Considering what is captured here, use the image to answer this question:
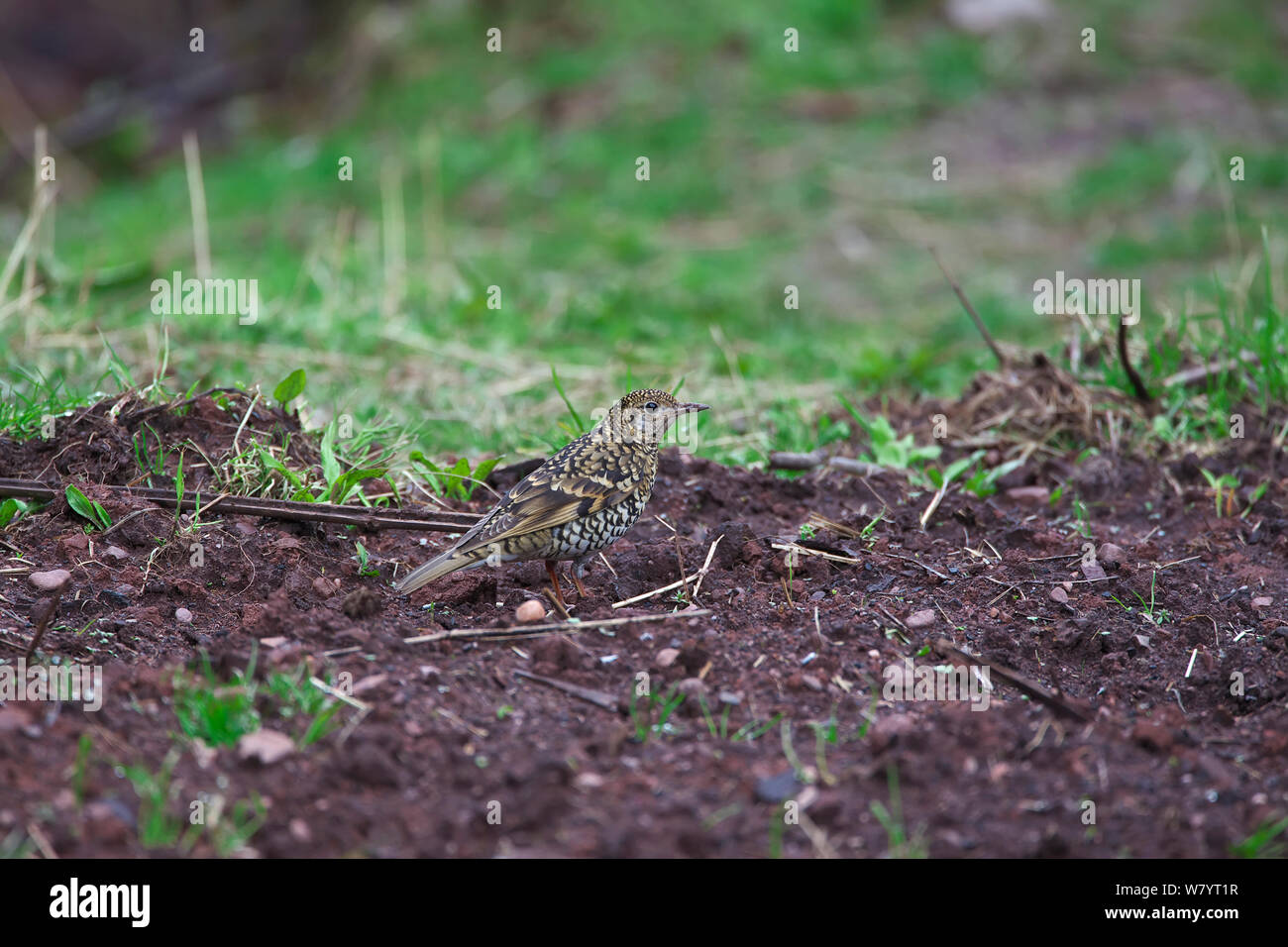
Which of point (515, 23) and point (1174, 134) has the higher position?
point (515, 23)

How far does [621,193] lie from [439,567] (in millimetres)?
8298

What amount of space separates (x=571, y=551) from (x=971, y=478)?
2132 mm

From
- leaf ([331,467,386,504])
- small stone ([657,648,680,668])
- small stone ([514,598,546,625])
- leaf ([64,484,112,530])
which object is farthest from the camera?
leaf ([331,467,386,504])

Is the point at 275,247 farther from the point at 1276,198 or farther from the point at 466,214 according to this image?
the point at 1276,198

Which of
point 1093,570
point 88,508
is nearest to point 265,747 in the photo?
point 88,508

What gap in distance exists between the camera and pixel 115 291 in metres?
8.16

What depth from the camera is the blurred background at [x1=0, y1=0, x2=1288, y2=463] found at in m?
7.55

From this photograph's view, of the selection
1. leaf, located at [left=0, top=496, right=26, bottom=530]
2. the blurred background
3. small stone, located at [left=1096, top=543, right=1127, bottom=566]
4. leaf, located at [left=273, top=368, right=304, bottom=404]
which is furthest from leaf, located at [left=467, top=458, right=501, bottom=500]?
small stone, located at [left=1096, top=543, right=1127, bottom=566]

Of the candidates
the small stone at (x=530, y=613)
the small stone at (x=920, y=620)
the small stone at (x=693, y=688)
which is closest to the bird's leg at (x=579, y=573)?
the small stone at (x=530, y=613)

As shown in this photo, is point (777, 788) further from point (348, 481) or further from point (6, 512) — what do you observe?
point (6, 512)

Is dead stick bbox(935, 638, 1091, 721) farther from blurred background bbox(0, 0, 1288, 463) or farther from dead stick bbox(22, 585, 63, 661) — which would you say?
dead stick bbox(22, 585, 63, 661)

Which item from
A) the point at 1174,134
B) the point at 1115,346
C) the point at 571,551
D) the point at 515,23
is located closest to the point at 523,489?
the point at 571,551

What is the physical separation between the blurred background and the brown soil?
43.6 inches
